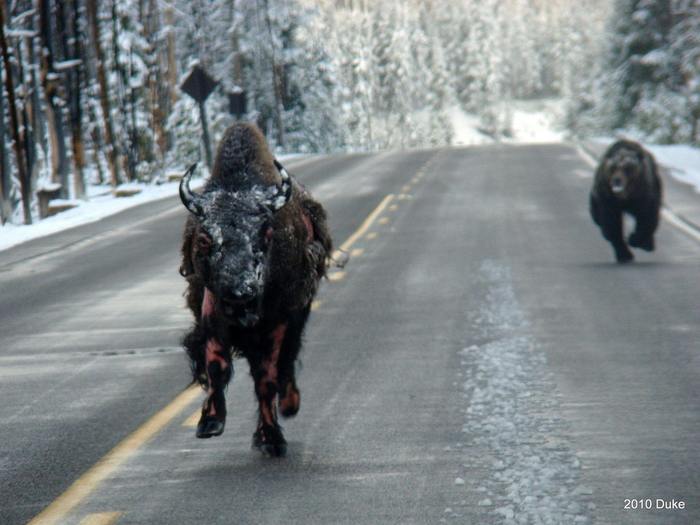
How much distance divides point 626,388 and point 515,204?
55.8ft

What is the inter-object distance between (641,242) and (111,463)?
10822mm

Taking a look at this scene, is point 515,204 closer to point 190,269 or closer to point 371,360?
point 371,360

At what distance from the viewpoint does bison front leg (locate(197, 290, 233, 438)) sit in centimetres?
663

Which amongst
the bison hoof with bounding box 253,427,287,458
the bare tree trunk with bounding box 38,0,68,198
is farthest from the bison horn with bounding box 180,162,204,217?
the bare tree trunk with bounding box 38,0,68,198

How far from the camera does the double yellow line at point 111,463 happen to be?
5949mm

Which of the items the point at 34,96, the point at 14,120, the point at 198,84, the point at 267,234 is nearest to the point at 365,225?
the point at 14,120

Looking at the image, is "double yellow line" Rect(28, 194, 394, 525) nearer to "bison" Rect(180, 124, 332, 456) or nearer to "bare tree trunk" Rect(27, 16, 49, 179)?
"bison" Rect(180, 124, 332, 456)

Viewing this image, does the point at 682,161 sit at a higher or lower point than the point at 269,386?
lower

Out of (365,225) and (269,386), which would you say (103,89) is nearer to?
(365,225)

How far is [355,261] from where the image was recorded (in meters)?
17.2

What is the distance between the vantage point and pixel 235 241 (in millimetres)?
6312

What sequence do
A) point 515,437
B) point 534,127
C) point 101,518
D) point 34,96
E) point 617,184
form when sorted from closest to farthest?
point 101,518, point 515,437, point 617,184, point 34,96, point 534,127

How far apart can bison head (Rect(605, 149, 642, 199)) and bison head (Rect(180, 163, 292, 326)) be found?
9.97 metres

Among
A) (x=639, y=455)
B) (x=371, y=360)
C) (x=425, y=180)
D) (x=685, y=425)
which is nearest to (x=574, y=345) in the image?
(x=371, y=360)
